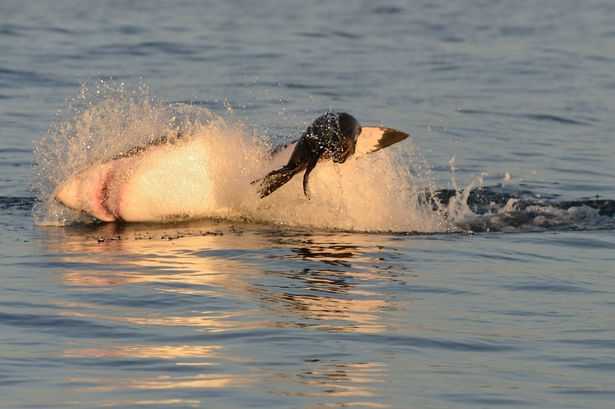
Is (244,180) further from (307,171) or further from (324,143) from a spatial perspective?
(324,143)

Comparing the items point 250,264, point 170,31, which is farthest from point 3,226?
point 170,31

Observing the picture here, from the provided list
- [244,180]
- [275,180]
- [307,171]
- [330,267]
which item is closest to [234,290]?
[330,267]

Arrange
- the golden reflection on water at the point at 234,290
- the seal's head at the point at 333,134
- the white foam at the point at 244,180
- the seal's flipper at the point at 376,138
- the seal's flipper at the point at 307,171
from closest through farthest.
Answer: the golden reflection on water at the point at 234,290
the seal's head at the point at 333,134
the seal's flipper at the point at 307,171
the seal's flipper at the point at 376,138
the white foam at the point at 244,180

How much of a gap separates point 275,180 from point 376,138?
2.83 feet

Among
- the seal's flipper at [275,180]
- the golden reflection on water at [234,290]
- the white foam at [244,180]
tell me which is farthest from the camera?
the white foam at [244,180]

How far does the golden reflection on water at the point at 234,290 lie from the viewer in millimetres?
7879

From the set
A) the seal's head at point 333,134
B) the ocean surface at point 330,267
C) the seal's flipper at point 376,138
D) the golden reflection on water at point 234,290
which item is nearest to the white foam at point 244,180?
the ocean surface at point 330,267

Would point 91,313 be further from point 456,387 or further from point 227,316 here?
point 456,387

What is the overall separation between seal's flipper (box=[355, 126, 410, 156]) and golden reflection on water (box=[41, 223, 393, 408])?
743 millimetres

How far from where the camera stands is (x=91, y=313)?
9281 millimetres

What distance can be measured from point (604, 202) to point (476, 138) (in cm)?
490

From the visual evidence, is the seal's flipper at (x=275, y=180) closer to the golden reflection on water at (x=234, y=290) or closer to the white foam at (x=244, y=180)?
the white foam at (x=244, y=180)

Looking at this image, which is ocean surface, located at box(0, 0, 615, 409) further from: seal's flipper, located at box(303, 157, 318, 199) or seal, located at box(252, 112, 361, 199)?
seal, located at box(252, 112, 361, 199)

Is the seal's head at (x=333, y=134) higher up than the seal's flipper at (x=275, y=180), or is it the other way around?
the seal's head at (x=333, y=134)
